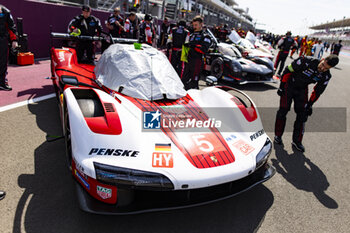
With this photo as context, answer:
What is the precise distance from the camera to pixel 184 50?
623cm

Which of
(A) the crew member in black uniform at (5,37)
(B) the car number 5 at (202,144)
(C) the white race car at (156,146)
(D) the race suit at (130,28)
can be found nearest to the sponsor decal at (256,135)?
(C) the white race car at (156,146)

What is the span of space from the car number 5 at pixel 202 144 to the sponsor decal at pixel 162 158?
11.7 inches

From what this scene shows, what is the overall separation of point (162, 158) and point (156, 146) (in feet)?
0.53

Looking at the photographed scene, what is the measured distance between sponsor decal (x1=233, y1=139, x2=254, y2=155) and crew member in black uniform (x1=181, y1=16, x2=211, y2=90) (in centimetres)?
368

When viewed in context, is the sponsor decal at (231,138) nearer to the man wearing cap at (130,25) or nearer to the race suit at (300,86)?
the race suit at (300,86)

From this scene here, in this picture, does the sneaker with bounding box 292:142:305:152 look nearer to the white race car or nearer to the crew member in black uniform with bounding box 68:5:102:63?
the white race car

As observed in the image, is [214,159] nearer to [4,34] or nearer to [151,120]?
[151,120]

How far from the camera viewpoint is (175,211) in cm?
229

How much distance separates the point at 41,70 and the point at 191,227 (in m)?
6.24

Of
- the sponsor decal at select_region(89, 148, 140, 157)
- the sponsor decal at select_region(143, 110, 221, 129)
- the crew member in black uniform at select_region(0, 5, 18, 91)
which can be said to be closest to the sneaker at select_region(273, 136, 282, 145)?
the sponsor decal at select_region(143, 110, 221, 129)

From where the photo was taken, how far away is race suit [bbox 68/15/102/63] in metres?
5.81

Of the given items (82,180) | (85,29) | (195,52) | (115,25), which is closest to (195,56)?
(195,52)

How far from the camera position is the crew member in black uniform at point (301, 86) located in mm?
3578

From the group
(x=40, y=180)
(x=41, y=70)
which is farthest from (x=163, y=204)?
(x=41, y=70)
